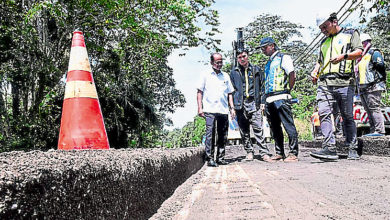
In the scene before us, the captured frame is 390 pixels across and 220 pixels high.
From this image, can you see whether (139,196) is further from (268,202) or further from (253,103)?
(253,103)

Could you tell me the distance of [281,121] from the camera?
5.35 meters

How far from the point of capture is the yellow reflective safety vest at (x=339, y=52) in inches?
181

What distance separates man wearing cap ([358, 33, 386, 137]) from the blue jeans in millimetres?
1371

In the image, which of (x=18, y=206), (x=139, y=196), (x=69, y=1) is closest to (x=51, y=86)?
(x=69, y=1)

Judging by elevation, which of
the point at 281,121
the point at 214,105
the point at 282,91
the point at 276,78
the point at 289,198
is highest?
the point at 276,78

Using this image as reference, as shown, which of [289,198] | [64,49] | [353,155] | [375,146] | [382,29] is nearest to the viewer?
[289,198]

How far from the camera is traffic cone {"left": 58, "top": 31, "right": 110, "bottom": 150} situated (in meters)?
4.11

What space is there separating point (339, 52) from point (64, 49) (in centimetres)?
925

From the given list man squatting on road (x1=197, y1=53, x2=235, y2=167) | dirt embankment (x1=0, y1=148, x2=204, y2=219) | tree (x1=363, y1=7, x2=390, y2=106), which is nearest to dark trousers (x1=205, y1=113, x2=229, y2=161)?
man squatting on road (x1=197, y1=53, x2=235, y2=167)

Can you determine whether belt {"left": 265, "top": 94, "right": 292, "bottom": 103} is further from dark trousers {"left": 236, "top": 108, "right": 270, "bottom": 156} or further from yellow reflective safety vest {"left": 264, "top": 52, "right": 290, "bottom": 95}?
dark trousers {"left": 236, "top": 108, "right": 270, "bottom": 156}

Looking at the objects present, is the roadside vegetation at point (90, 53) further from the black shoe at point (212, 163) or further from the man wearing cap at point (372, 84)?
the black shoe at point (212, 163)

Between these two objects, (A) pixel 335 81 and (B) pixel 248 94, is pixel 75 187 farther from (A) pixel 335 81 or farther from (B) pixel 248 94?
(B) pixel 248 94

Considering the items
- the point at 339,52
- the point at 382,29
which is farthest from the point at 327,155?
the point at 382,29

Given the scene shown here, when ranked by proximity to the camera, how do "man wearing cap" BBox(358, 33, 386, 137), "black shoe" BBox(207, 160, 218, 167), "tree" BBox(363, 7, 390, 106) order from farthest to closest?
"tree" BBox(363, 7, 390, 106), "man wearing cap" BBox(358, 33, 386, 137), "black shoe" BBox(207, 160, 218, 167)
